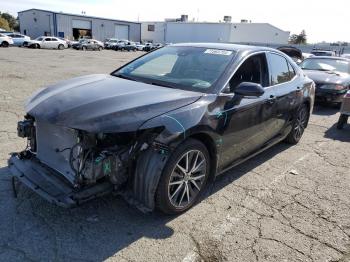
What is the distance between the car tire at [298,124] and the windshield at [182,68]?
224 cm

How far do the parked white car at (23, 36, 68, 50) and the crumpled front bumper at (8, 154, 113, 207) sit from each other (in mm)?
38532

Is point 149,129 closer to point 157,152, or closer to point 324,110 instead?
point 157,152

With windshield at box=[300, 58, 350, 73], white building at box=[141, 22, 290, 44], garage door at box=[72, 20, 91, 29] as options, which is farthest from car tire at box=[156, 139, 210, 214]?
white building at box=[141, 22, 290, 44]

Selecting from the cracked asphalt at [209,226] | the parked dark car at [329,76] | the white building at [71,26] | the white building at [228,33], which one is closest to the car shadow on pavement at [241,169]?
the cracked asphalt at [209,226]

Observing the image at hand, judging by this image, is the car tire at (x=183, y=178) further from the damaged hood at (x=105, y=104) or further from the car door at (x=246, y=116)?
the damaged hood at (x=105, y=104)

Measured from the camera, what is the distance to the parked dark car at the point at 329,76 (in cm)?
968

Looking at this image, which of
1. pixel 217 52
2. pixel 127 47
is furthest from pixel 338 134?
pixel 127 47

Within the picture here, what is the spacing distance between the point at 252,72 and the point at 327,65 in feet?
27.8

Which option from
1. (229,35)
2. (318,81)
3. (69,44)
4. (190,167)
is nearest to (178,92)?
(190,167)

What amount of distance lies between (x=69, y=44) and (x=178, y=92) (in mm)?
44819

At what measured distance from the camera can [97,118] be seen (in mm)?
2809

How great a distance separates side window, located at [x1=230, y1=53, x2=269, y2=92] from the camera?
3893 millimetres

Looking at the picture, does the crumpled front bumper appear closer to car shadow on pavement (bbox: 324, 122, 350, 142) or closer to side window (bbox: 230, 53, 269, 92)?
side window (bbox: 230, 53, 269, 92)

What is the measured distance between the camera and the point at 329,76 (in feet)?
33.6
